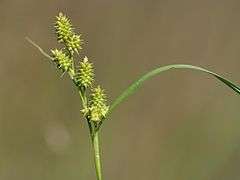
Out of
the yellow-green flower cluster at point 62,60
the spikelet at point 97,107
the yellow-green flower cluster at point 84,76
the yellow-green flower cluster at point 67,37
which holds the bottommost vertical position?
the spikelet at point 97,107

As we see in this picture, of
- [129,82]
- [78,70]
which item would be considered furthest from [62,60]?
[129,82]

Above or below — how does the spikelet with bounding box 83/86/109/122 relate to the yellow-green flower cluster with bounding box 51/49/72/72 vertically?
below

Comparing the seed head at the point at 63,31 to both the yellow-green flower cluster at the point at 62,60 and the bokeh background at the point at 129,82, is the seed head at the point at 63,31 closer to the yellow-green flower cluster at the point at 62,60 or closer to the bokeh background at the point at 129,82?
the yellow-green flower cluster at the point at 62,60

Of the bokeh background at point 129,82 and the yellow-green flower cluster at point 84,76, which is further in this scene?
the bokeh background at point 129,82

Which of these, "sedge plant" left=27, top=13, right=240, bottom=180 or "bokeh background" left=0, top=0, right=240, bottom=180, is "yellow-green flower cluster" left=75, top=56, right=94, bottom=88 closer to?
"sedge plant" left=27, top=13, right=240, bottom=180

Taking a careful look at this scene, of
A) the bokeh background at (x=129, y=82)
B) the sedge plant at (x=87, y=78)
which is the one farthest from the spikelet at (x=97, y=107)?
the bokeh background at (x=129, y=82)

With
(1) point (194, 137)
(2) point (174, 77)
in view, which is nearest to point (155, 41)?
(2) point (174, 77)

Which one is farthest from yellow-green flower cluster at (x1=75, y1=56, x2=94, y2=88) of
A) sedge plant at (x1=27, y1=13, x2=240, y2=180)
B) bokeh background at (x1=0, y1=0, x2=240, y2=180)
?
bokeh background at (x1=0, y1=0, x2=240, y2=180)

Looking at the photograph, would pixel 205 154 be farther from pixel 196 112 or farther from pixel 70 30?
pixel 70 30
